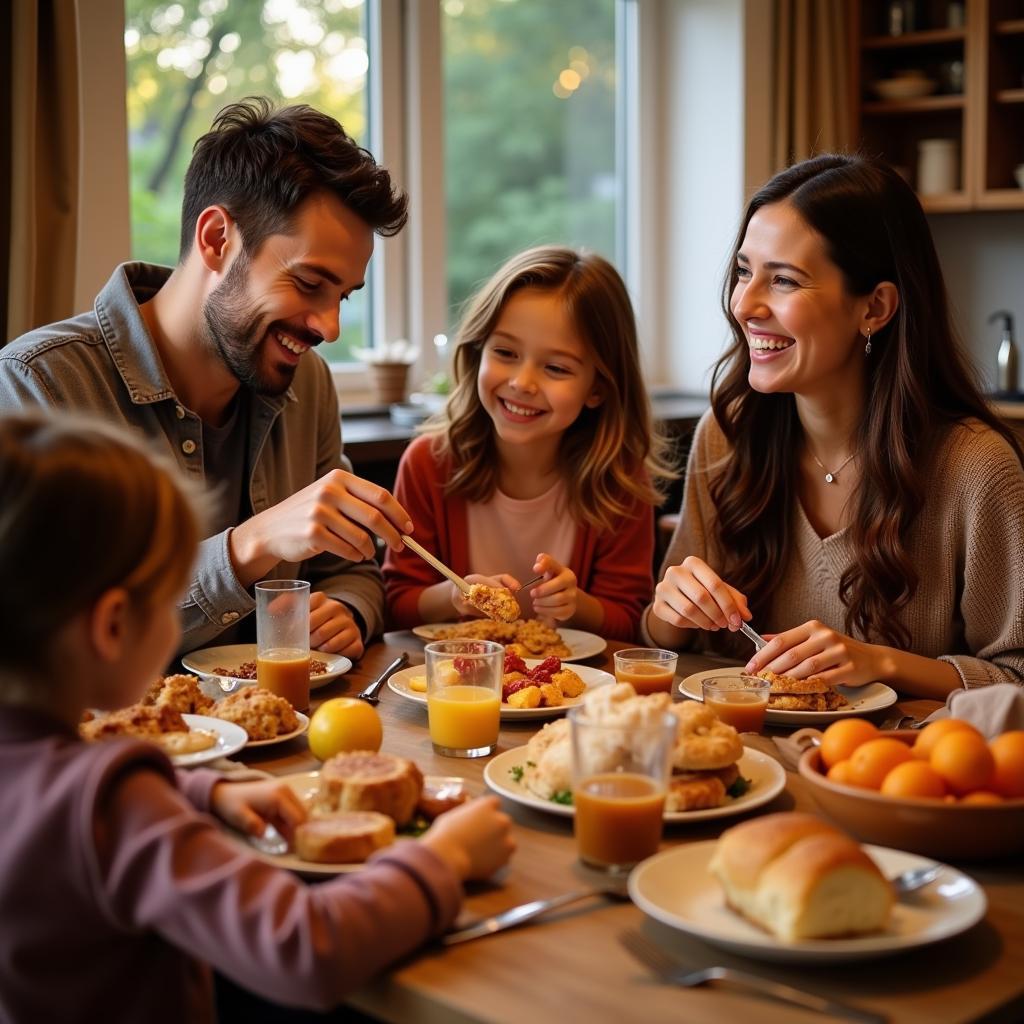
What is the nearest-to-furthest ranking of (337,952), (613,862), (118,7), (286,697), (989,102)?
(337,952), (613,862), (286,697), (118,7), (989,102)

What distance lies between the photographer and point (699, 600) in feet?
6.61

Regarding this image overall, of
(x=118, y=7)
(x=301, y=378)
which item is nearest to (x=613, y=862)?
(x=301, y=378)

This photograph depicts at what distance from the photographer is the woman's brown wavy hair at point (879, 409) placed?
2.25 metres

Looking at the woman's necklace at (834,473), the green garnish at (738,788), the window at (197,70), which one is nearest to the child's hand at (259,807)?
the green garnish at (738,788)

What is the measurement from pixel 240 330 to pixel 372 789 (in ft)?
3.92

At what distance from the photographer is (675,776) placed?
144 cm

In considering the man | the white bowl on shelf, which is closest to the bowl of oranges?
the man

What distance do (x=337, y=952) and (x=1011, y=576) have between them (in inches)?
58.7

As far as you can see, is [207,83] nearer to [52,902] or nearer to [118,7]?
[118,7]

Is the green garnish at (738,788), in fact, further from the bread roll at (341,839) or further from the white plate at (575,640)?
the white plate at (575,640)

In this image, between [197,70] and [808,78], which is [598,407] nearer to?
[197,70]

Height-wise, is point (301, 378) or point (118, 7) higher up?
point (118, 7)

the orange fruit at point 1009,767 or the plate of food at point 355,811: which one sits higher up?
the orange fruit at point 1009,767

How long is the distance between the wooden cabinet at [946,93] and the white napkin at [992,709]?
370 cm
